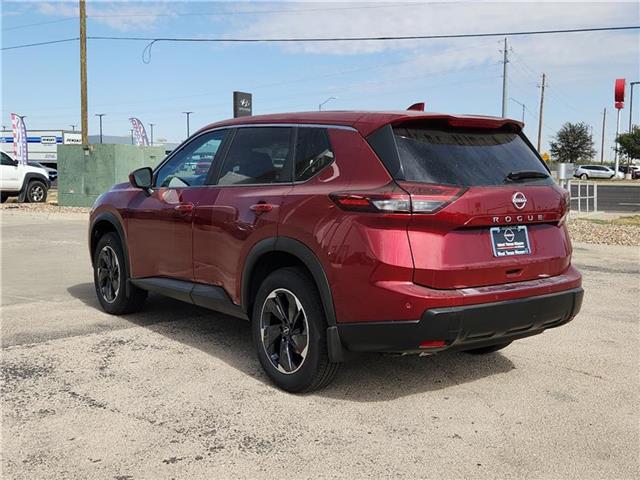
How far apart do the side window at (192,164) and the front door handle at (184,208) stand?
0.19 meters

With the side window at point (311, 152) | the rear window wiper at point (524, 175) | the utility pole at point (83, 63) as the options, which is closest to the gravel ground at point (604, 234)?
the rear window wiper at point (524, 175)

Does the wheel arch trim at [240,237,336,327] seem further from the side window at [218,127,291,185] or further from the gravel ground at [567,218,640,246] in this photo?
the gravel ground at [567,218,640,246]

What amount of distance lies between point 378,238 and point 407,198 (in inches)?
10.6

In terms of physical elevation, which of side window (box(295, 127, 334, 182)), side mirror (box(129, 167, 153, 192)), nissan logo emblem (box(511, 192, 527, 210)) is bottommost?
nissan logo emblem (box(511, 192, 527, 210))

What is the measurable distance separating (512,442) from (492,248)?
108cm

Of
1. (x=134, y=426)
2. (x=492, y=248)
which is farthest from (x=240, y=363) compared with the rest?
(x=492, y=248)

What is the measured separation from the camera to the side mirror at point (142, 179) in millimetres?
5691

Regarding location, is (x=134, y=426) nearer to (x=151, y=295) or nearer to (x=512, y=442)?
(x=512, y=442)

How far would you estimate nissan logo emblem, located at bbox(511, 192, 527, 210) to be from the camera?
389 centimetres

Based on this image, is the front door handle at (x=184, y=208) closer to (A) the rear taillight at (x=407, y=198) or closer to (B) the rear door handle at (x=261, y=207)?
Result: (B) the rear door handle at (x=261, y=207)

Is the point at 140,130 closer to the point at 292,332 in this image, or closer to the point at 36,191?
the point at 36,191

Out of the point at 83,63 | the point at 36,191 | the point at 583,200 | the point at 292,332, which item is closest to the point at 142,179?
the point at 292,332

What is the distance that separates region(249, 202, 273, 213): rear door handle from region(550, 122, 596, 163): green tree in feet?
254

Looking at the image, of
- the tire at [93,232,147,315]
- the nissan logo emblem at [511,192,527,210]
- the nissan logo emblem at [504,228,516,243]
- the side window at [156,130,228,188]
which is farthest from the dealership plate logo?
the tire at [93,232,147,315]
